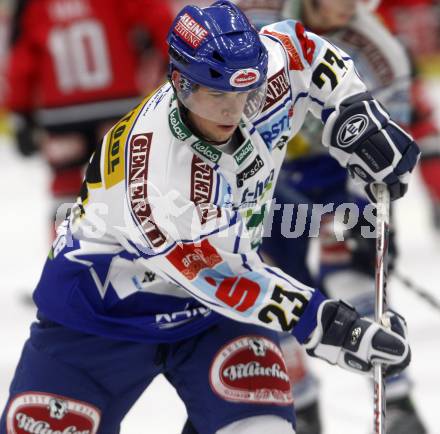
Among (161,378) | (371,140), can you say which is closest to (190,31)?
(371,140)

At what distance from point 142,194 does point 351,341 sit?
1.52 ft

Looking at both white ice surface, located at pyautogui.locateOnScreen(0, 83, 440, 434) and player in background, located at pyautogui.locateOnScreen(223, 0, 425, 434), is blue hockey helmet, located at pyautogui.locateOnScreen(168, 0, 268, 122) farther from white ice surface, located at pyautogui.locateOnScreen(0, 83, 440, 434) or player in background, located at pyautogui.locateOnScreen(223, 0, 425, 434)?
white ice surface, located at pyautogui.locateOnScreen(0, 83, 440, 434)

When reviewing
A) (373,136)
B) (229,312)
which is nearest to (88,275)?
(229,312)

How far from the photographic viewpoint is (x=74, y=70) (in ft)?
14.2

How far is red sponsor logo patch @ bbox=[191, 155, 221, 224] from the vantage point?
6.75 ft

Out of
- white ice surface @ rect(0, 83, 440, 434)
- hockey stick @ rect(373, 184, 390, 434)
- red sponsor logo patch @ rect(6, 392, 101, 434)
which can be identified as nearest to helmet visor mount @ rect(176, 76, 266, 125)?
hockey stick @ rect(373, 184, 390, 434)

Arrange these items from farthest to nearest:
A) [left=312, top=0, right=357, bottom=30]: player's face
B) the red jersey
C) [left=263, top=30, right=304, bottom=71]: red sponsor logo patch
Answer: the red jersey
[left=312, top=0, right=357, bottom=30]: player's face
[left=263, top=30, right=304, bottom=71]: red sponsor logo patch

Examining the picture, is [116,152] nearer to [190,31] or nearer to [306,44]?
[190,31]

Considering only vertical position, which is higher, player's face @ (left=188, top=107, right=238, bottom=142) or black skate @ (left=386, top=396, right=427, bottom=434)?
player's face @ (left=188, top=107, right=238, bottom=142)

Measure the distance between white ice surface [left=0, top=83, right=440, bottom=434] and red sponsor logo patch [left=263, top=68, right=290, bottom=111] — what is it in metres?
1.28

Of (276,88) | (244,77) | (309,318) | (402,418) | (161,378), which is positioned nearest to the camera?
(244,77)

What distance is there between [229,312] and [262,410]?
9.5 inches

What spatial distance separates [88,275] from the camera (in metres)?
2.28

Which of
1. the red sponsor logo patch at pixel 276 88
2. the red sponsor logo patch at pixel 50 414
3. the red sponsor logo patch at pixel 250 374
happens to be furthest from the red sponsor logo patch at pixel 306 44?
the red sponsor logo patch at pixel 50 414
